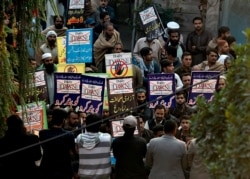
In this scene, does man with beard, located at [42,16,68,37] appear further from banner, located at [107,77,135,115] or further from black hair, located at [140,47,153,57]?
banner, located at [107,77,135,115]

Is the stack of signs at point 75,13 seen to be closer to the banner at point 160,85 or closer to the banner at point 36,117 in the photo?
the banner at point 160,85

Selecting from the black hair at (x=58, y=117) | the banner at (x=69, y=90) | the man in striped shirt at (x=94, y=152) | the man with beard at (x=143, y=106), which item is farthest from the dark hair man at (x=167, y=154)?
the banner at (x=69, y=90)

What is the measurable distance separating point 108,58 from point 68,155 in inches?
191

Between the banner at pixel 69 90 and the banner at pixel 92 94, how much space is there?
24 centimetres

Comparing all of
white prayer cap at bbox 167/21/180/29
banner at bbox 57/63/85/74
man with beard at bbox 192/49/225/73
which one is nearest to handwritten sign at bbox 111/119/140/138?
banner at bbox 57/63/85/74

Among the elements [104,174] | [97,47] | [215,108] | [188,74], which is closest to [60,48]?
[97,47]

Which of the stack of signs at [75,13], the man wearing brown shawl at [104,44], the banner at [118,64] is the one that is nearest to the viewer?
the banner at [118,64]

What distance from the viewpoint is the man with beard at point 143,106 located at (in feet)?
51.9

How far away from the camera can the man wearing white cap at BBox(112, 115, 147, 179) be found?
1284 cm

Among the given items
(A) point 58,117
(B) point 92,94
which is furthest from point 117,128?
(A) point 58,117

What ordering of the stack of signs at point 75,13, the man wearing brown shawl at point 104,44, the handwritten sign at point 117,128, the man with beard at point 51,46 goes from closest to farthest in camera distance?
the handwritten sign at point 117,128, the man with beard at point 51,46, the man wearing brown shawl at point 104,44, the stack of signs at point 75,13

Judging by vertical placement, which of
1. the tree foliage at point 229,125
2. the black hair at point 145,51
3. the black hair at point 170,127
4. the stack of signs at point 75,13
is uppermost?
the stack of signs at point 75,13

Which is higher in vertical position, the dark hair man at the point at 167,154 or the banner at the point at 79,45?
the banner at the point at 79,45

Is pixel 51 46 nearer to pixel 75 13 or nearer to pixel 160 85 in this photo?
pixel 75 13
